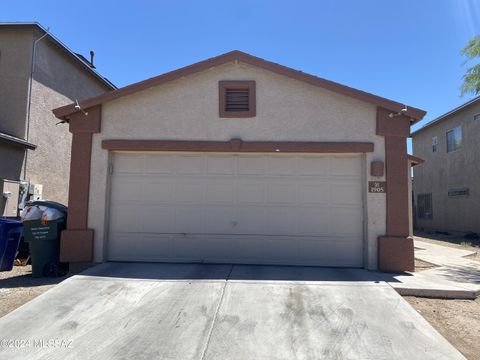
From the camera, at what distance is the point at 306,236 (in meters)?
8.32

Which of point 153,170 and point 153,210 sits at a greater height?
point 153,170

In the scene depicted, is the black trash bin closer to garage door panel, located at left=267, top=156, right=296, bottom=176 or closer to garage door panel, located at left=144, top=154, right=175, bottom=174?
garage door panel, located at left=144, top=154, right=175, bottom=174

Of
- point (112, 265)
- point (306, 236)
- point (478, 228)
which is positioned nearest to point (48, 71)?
point (112, 265)

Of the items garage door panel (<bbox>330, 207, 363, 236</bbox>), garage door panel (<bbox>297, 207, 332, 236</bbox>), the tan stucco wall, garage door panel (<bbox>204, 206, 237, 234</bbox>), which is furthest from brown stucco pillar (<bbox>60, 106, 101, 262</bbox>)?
garage door panel (<bbox>330, 207, 363, 236</bbox>)

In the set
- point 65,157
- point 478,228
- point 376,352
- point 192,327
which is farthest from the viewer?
point 478,228

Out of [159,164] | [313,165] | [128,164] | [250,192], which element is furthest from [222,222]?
[128,164]

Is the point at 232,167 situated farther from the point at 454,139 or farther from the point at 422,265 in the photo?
the point at 454,139

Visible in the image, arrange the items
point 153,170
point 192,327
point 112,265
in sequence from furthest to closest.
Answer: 1. point 153,170
2. point 112,265
3. point 192,327

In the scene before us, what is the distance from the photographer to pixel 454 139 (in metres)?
20.0

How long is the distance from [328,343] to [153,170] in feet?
17.2

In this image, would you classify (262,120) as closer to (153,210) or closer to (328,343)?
(153,210)

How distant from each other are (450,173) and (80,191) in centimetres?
1833

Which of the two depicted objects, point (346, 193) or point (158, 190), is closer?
point (346, 193)

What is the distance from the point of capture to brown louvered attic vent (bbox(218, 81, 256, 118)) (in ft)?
27.8
